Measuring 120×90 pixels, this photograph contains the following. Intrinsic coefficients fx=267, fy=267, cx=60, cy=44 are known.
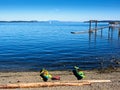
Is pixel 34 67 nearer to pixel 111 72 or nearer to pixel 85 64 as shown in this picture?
pixel 85 64

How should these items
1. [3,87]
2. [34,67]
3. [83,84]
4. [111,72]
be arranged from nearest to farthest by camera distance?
1. [3,87]
2. [83,84]
3. [111,72]
4. [34,67]

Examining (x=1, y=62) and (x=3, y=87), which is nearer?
(x=3, y=87)

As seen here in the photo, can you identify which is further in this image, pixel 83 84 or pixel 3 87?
pixel 83 84

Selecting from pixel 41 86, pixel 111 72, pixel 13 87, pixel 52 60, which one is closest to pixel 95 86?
pixel 41 86

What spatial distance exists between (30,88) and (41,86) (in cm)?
73

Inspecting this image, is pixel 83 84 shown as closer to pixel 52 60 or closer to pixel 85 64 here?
pixel 85 64

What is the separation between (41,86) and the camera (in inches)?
650

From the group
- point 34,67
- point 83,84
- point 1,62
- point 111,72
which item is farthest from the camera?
point 1,62

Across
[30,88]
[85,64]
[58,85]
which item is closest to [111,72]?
[85,64]

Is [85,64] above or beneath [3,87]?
beneath

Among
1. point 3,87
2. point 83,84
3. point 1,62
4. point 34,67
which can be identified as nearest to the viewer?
point 3,87

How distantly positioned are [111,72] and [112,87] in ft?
22.2

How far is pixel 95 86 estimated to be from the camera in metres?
16.8

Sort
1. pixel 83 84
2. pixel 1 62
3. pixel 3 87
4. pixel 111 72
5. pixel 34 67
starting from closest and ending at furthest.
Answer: pixel 3 87, pixel 83 84, pixel 111 72, pixel 34 67, pixel 1 62
